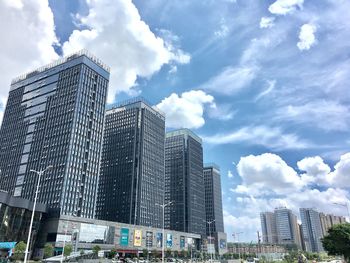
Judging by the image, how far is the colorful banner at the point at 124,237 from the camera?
408 feet

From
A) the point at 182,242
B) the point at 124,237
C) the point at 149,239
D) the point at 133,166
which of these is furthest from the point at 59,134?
the point at 182,242

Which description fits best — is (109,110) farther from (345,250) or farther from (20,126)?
(345,250)

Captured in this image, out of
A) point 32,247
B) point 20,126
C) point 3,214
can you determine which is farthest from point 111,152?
point 3,214

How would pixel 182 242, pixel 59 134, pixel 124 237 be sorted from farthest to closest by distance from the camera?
pixel 182 242 → pixel 59 134 → pixel 124 237

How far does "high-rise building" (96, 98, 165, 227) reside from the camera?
15788 centimetres

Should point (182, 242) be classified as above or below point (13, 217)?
below

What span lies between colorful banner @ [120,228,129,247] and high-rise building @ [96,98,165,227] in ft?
73.2

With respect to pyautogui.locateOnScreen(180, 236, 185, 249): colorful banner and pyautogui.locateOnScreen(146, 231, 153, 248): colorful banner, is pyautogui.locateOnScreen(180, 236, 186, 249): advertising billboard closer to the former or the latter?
pyautogui.locateOnScreen(180, 236, 185, 249): colorful banner

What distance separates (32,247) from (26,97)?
77.0 metres

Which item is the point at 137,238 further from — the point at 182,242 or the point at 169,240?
the point at 182,242

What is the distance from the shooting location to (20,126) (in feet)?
488

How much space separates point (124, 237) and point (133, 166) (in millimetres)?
44814

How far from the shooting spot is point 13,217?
93000 mm

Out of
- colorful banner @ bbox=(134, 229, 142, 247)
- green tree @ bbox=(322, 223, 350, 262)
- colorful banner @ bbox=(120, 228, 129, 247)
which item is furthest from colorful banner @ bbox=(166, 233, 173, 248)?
green tree @ bbox=(322, 223, 350, 262)
